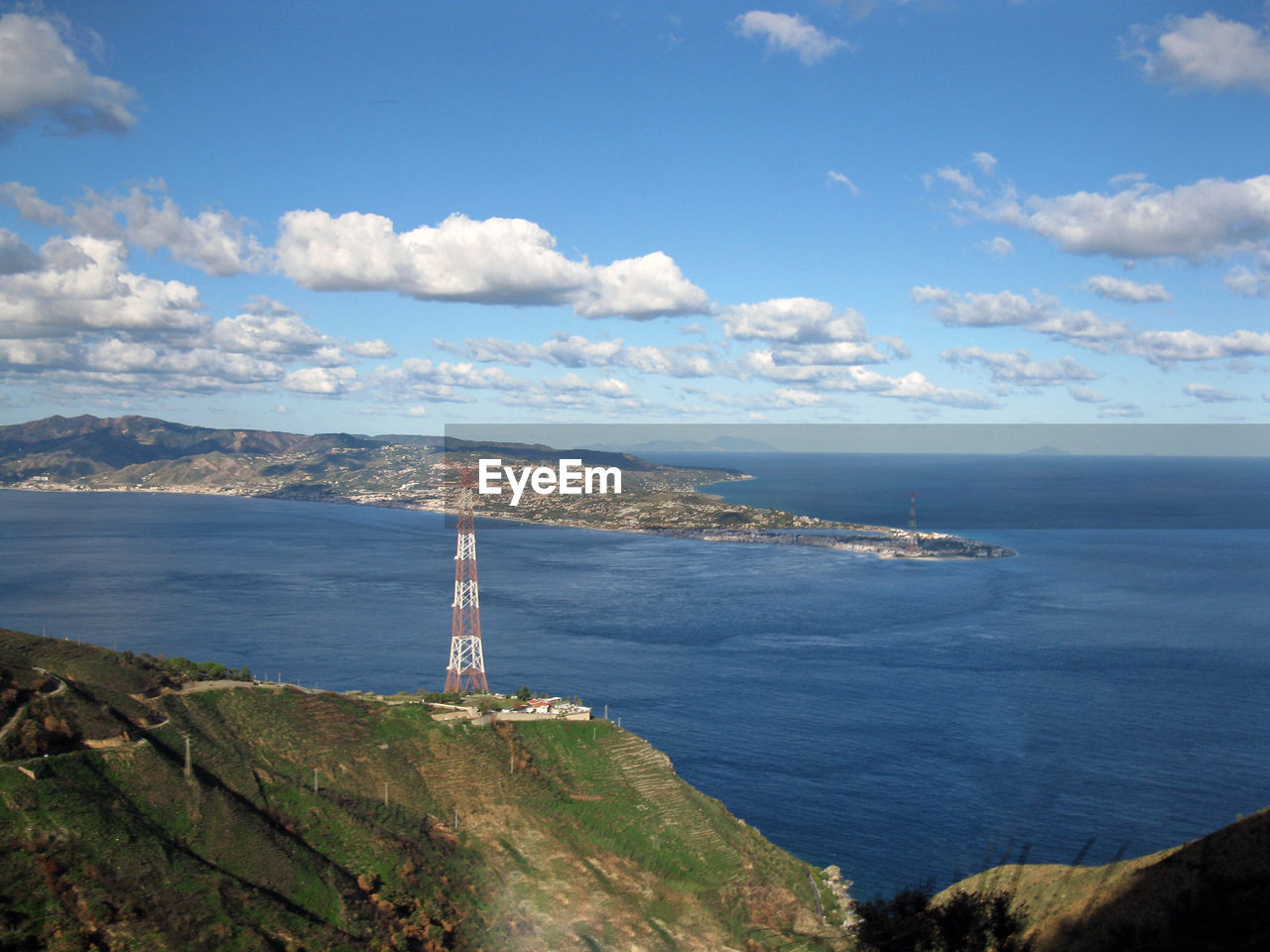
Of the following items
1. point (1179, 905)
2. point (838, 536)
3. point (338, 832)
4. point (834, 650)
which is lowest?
point (834, 650)

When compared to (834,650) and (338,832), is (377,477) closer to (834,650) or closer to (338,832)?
(834,650)

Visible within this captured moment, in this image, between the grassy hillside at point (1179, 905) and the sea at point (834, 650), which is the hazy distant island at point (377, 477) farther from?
the grassy hillside at point (1179, 905)

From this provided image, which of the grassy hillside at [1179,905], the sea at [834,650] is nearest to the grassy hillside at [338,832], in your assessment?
the sea at [834,650]

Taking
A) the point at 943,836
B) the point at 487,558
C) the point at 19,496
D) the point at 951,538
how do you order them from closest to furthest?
the point at 943,836
the point at 487,558
the point at 951,538
the point at 19,496

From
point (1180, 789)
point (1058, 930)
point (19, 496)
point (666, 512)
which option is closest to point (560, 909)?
point (1058, 930)

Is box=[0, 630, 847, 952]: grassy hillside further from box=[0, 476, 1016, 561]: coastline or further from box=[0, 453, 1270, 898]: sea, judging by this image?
box=[0, 476, 1016, 561]: coastline

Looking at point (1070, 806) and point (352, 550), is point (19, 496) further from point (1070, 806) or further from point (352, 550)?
point (1070, 806)

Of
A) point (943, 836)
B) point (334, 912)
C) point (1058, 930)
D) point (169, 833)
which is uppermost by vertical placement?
point (1058, 930)

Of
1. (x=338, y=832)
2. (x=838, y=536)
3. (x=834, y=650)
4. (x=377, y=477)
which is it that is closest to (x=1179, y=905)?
(x=338, y=832)
